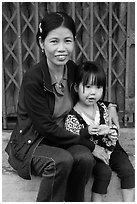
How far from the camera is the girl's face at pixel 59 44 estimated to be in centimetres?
253

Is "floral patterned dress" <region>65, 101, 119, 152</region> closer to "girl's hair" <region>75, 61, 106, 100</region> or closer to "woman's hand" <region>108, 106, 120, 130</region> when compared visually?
"woman's hand" <region>108, 106, 120, 130</region>

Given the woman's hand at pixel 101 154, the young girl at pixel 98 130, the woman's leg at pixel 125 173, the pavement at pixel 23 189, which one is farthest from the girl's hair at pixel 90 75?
the pavement at pixel 23 189

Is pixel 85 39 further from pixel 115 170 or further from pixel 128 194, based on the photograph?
pixel 128 194

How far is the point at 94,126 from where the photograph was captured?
264 centimetres

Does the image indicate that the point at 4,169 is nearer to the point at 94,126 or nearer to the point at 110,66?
the point at 94,126

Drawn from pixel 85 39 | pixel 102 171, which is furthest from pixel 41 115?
pixel 85 39

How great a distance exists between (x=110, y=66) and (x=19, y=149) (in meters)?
1.42

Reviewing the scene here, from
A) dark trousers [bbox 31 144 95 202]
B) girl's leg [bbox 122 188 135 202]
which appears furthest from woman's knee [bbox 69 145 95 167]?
girl's leg [bbox 122 188 135 202]

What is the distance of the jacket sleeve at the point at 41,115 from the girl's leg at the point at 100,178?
30cm

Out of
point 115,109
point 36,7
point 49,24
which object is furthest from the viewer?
point 36,7

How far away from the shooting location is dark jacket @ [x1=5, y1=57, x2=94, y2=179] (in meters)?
2.55

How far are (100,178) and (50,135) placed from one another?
1.62 ft

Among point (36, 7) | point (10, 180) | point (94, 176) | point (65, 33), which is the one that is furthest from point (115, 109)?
point (36, 7)

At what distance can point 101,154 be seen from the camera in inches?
106
